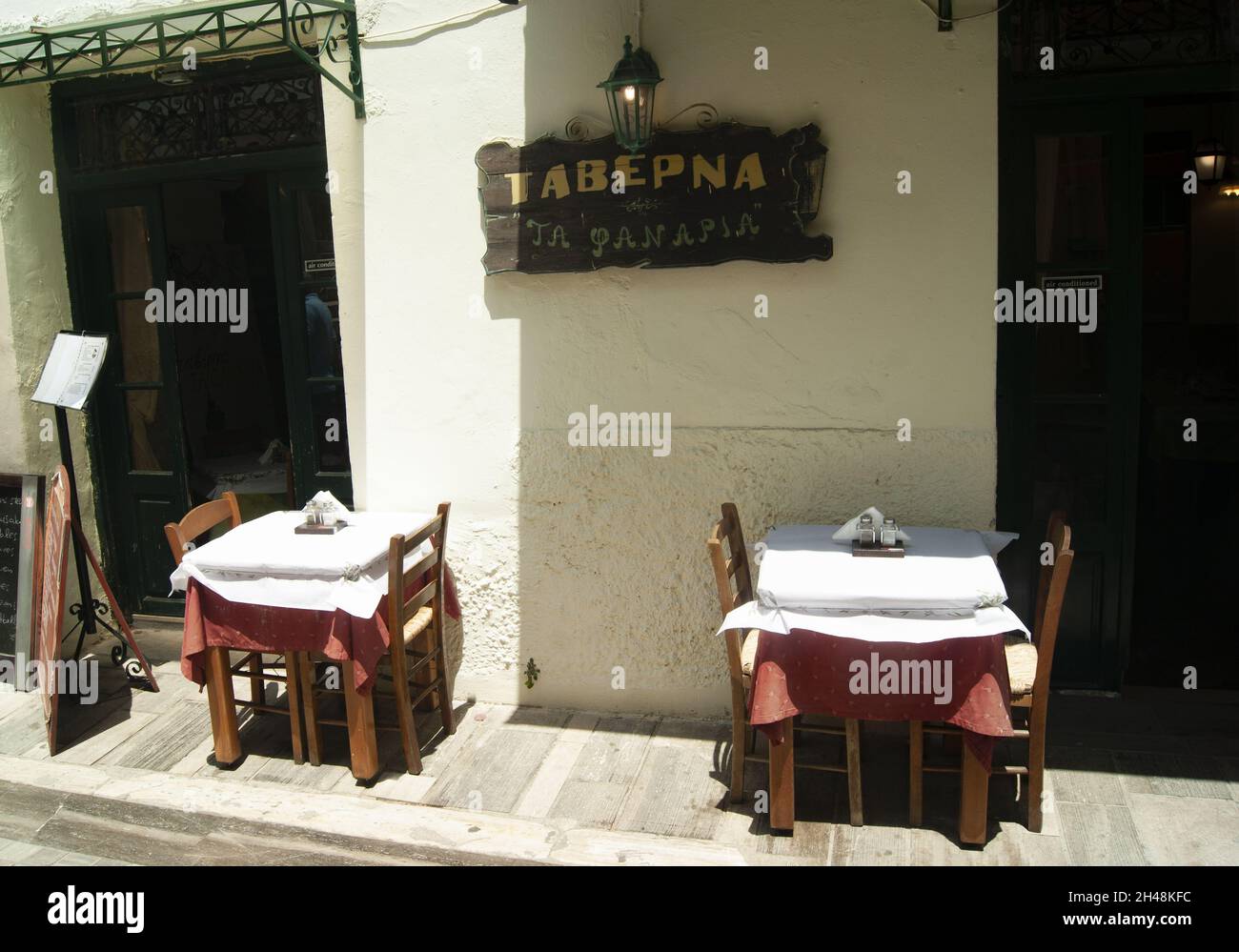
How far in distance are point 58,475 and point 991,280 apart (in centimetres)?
416

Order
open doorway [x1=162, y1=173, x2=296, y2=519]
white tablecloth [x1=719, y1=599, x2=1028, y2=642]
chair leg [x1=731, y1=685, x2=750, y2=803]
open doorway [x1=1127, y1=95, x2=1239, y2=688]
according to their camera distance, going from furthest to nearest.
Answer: open doorway [x1=162, y1=173, x2=296, y2=519] < open doorway [x1=1127, y1=95, x2=1239, y2=688] < chair leg [x1=731, y1=685, x2=750, y2=803] < white tablecloth [x1=719, y1=599, x2=1028, y2=642]

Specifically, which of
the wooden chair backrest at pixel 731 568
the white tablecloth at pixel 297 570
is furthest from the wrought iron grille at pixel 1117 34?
the white tablecloth at pixel 297 570

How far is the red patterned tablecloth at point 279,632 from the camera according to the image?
12.8 feet

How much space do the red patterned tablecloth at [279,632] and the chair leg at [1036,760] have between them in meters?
2.39

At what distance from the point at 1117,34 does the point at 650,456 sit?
2471 millimetres

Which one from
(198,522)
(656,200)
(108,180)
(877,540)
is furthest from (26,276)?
(877,540)

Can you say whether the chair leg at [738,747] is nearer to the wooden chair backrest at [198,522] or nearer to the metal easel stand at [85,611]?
the wooden chair backrest at [198,522]

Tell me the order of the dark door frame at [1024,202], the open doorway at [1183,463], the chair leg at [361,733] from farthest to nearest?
the open doorway at [1183,463], the chair leg at [361,733], the dark door frame at [1024,202]

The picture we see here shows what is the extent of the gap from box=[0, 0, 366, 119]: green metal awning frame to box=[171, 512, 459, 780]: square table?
2.01 metres

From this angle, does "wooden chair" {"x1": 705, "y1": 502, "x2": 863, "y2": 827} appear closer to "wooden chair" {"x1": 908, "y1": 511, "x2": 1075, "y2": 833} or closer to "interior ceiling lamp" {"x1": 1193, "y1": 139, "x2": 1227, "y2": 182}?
"wooden chair" {"x1": 908, "y1": 511, "x2": 1075, "y2": 833}

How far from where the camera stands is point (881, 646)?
3406mm

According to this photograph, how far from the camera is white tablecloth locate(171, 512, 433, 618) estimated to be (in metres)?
3.89

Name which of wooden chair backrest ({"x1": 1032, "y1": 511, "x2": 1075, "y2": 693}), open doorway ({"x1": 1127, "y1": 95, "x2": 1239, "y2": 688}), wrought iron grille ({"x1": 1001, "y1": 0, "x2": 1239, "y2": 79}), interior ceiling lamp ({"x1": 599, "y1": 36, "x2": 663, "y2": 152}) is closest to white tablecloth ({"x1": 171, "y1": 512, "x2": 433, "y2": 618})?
interior ceiling lamp ({"x1": 599, "y1": 36, "x2": 663, "y2": 152})
